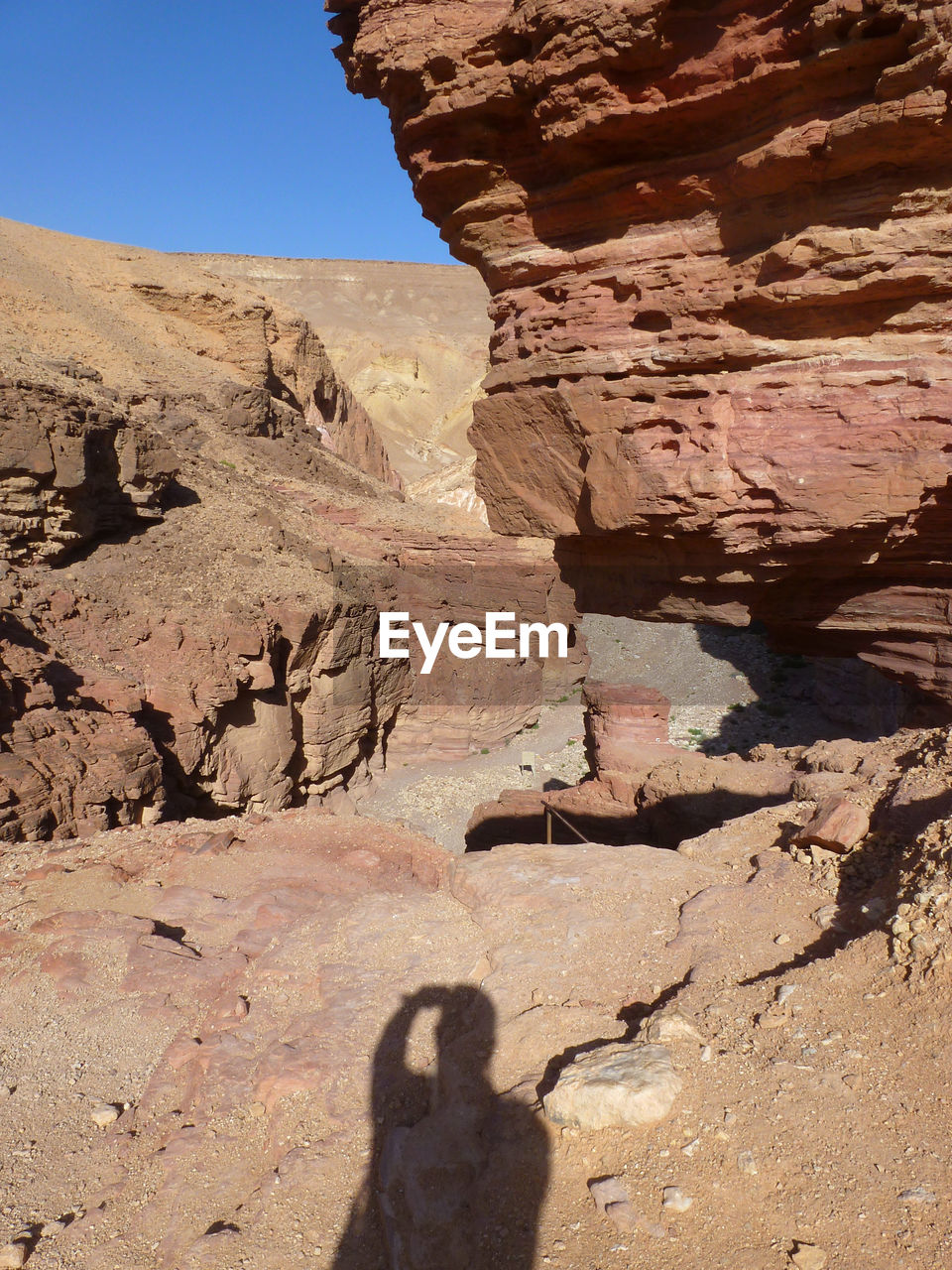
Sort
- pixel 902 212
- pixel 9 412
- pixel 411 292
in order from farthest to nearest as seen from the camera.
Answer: pixel 411 292 < pixel 9 412 < pixel 902 212

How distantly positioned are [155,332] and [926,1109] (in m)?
21.7

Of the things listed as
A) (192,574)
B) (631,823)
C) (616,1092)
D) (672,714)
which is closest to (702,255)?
(616,1092)

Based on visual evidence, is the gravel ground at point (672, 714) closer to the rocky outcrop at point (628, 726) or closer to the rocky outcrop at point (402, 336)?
the rocky outcrop at point (628, 726)

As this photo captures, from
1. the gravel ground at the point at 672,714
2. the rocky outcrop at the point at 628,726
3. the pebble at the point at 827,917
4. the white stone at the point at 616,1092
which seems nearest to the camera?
the white stone at the point at 616,1092

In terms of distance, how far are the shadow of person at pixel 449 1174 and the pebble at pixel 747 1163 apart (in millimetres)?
625

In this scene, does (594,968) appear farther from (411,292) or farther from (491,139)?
(411,292)

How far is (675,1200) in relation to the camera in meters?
2.10

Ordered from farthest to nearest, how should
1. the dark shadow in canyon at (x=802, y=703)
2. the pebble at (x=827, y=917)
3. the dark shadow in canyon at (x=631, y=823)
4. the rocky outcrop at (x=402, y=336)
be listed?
the rocky outcrop at (x=402, y=336)
the dark shadow in canyon at (x=802, y=703)
the dark shadow in canyon at (x=631, y=823)
the pebble at (x=827, y=917)

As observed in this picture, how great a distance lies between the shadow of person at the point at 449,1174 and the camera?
2.23 metres

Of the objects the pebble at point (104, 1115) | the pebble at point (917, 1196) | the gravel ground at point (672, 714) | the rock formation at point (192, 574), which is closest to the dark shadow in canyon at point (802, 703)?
the gravel ground at point (672, 714)

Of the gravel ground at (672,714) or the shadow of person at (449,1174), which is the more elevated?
Result: the shadow of person at (449,1174)

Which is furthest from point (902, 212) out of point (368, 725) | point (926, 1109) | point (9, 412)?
point (368, 725)

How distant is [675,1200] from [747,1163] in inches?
10.0

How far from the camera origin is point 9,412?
1023cm
